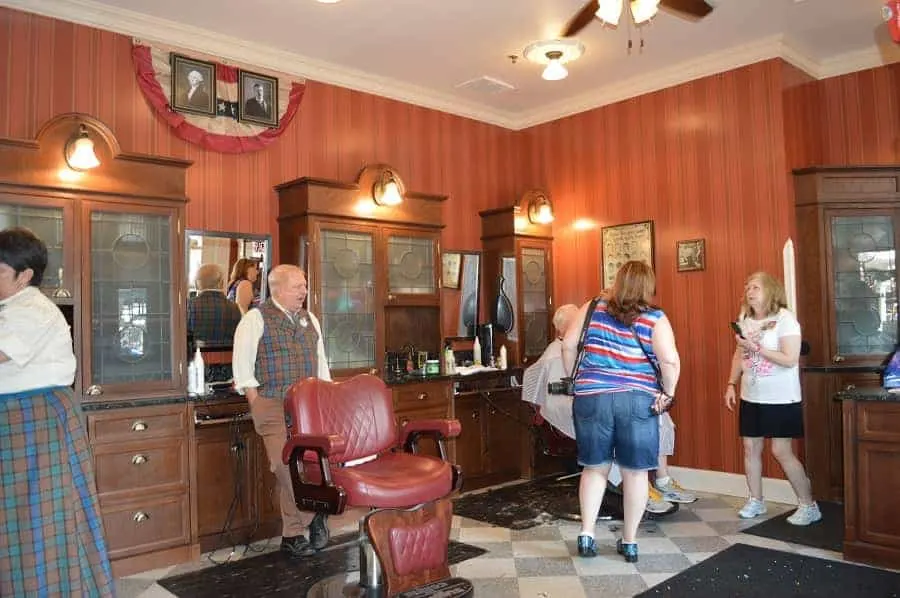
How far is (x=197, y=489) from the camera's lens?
3.98 meters

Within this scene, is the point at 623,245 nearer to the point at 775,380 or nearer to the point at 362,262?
the point at 775,380

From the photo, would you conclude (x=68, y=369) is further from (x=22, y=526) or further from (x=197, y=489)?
(x=197, y=489)

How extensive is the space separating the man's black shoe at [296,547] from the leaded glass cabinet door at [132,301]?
104 cm

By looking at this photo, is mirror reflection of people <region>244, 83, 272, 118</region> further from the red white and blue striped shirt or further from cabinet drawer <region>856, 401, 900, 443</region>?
cabinet drawer <region>856, 401, 900, 443</region>

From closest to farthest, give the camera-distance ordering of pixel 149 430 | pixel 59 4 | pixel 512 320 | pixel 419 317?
pixel 149 430 → pixel 59 4 → pixel 419 317 → pixel 512 320

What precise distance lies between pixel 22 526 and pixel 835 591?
3.21 metres

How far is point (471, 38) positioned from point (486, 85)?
→ 896 mm

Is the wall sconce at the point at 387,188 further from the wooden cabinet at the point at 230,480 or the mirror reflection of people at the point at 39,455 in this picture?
the mirror reflection of people at the point at 39,455

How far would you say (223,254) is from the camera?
14.9ft

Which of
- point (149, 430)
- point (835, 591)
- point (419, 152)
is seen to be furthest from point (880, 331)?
point (149, 430)

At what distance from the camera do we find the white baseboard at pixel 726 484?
4824mm

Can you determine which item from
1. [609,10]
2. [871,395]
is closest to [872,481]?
[871,395]

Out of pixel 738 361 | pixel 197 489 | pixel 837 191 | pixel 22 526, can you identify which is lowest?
pixel 197 489

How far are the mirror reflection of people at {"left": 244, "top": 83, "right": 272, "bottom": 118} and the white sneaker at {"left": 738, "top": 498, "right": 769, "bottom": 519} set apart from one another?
393cm
